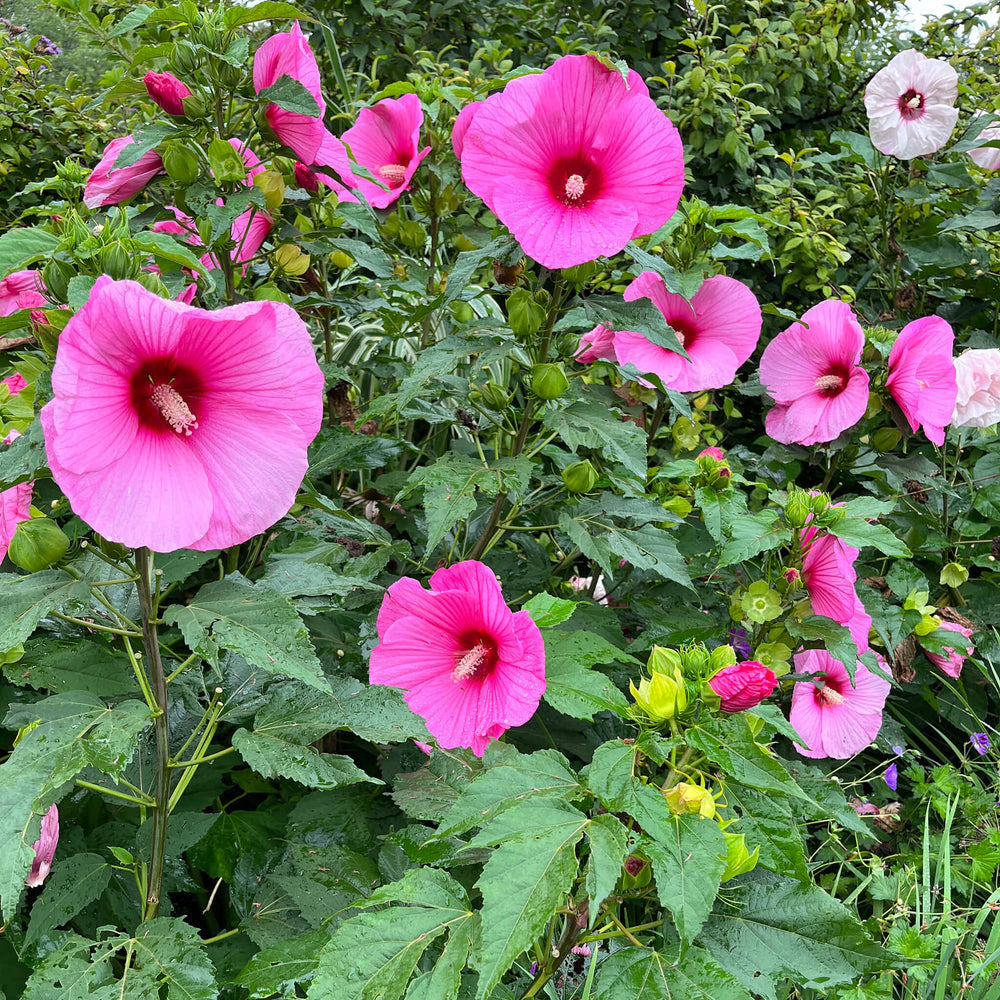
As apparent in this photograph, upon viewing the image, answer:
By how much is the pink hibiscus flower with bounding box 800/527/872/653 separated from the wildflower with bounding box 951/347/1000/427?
53 centimetres

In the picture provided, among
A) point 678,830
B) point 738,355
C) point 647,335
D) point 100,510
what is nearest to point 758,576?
point 738,355

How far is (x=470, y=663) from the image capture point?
3.85 feet

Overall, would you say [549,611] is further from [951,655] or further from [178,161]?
[951,655]

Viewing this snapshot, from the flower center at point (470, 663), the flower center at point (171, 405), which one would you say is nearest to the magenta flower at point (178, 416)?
the flower center at point (171, 405)

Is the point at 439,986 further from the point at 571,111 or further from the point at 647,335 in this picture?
the point at 571,111

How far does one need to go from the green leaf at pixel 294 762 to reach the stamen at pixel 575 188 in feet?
2.51

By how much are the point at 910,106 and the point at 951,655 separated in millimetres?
1345

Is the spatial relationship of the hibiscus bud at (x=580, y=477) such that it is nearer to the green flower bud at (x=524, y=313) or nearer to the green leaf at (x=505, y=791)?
the green flower bud at (x=524, y=313)

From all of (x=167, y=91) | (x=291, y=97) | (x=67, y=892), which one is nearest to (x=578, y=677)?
(x=67, y=892)

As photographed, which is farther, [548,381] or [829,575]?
[829,575]

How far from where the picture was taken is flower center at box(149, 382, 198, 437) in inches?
31.1

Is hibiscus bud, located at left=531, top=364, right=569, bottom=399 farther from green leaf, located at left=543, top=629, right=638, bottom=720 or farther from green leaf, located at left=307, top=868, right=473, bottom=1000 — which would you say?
green leaf, located at left=307, top=868, right=473, bottom=1000

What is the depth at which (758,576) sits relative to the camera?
58.6 inches

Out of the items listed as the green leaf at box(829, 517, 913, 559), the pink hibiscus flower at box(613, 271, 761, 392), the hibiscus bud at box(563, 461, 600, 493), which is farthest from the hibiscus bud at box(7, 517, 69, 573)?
the green leaf at box(829, 517, 913, 559)
